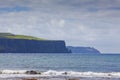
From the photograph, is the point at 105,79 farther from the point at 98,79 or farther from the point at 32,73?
the point at 32,73

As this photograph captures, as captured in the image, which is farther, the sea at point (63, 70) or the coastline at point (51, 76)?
the sea at point (63, 70)

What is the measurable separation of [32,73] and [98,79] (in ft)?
52.0

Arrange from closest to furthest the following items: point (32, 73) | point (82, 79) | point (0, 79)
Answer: point (0, 79), point (82, 79), point (32, 73)

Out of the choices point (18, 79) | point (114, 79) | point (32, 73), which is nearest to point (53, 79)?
point (18, 79)

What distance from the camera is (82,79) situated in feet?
202

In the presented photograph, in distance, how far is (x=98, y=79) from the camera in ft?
204

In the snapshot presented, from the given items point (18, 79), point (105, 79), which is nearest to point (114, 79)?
point (105, 79)

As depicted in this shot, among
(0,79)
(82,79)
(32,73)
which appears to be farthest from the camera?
(32,73)

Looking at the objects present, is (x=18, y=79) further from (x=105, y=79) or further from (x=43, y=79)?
(x=105, y=79)

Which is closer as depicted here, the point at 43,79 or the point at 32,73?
the point at 43,79

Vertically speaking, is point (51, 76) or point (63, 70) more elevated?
point (63, 70)

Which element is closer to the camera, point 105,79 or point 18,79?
point 18,79

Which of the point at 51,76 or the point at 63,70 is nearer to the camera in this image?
the point at 51,76

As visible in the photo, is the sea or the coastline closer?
the coastline
